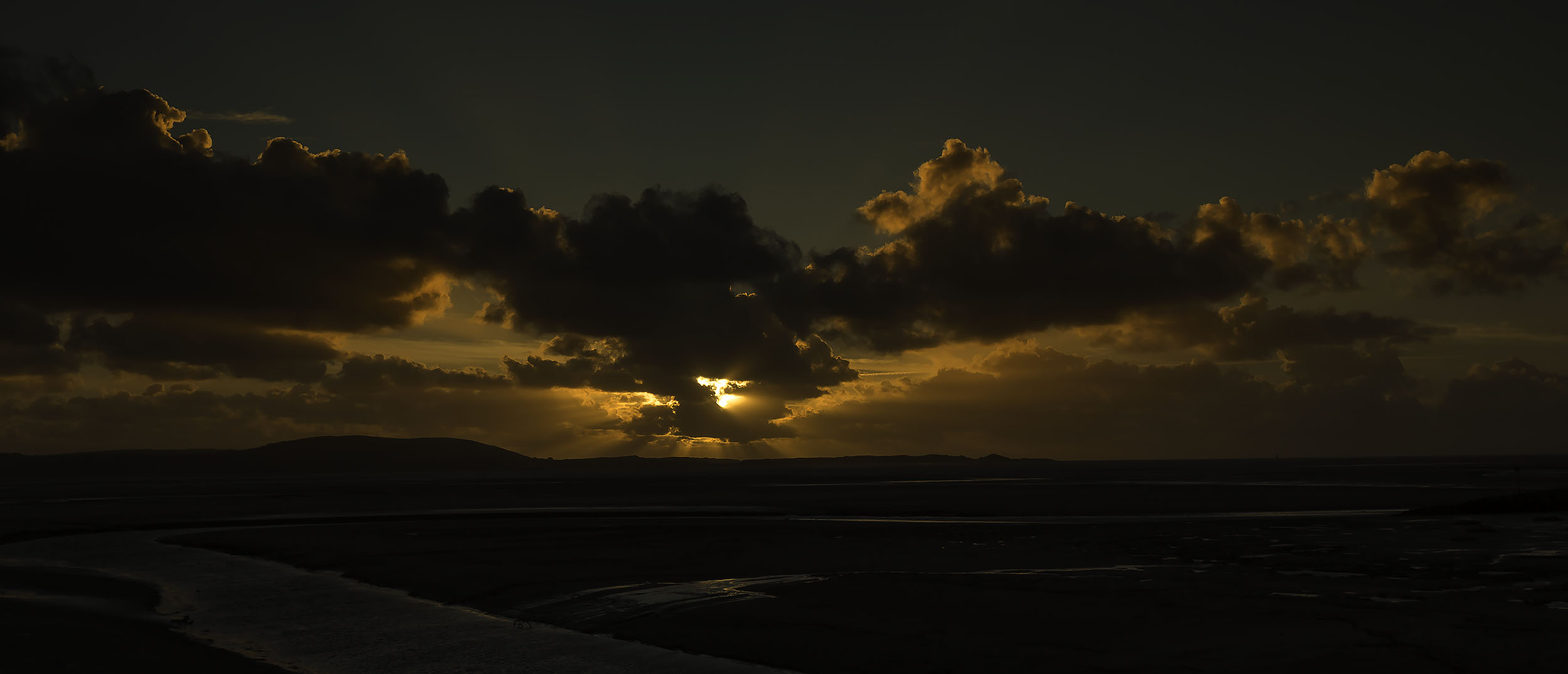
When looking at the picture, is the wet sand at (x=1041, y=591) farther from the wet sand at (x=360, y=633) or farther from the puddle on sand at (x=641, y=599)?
the wet sand at (x=360, y=633)

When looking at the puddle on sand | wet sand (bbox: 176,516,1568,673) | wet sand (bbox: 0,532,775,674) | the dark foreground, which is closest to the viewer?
wet sand (bbox: 176,516,1568,673)

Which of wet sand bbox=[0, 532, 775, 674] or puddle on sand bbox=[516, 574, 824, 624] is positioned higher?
puddle on sand bbox=[516, 574, 824, 624]

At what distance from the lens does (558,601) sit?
23.3 m

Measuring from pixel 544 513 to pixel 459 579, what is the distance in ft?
109

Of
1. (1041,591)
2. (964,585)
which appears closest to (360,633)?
(964,585)

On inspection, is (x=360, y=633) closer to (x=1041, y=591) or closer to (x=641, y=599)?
(x=641, y=599)

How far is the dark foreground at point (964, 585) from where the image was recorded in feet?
53.3

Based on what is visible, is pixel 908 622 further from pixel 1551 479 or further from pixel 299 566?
pixel 1551 479

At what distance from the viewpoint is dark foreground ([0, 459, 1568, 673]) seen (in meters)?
16.2

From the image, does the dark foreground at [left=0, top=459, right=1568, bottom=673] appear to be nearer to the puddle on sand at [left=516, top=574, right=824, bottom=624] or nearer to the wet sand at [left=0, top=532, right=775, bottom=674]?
the puddle on sand at [left=516, top=574, right=824, bottom=624]

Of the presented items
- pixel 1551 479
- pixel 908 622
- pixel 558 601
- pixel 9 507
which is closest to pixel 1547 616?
pixel 908 622

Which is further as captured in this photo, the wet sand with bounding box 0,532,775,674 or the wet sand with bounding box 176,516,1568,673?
the wet sand with bounding box 0,532,775,674

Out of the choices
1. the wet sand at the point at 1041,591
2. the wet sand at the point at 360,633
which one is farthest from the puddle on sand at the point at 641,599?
the wet sand at the point at 360,633

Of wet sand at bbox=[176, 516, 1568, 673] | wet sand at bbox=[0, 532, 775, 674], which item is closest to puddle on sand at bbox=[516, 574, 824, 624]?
wet sand at bbox=[176, 516, 1568, 673]
